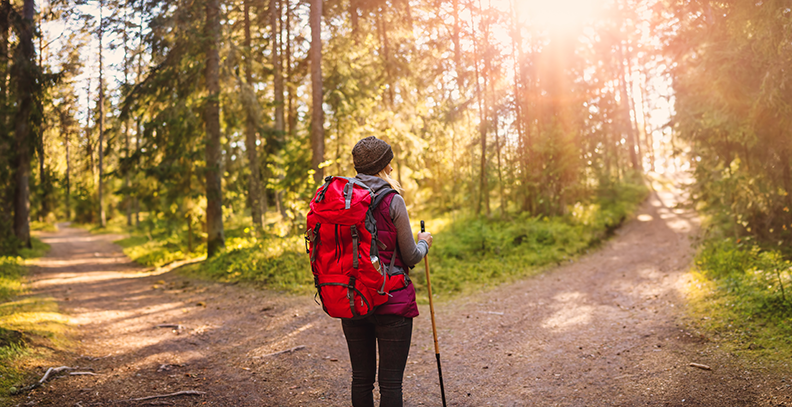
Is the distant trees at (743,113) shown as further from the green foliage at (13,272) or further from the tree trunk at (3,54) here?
the tree trunk at (3,54)

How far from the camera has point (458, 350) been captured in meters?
5.95

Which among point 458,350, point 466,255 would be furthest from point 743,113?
point 458,350

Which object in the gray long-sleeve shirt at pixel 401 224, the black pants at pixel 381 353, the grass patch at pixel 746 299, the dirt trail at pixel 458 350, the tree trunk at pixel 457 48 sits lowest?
the dirt trail at pixel 458 350

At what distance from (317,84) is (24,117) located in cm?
1137

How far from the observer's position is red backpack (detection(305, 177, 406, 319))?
8.32 feet

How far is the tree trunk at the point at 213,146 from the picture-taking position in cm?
1380

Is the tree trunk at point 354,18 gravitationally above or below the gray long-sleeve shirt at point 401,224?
above

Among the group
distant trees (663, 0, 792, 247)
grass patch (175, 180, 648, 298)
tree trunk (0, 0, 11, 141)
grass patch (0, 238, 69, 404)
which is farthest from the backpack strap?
tree trunk (0, 0, 11, 141)

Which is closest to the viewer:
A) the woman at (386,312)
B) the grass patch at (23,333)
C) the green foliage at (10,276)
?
the woman at (386,312)

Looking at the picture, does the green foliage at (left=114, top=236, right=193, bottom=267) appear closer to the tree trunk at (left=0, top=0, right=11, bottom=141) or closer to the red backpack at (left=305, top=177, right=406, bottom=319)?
the tree trunk at (left=0, top=0, right=11, bottom=141)

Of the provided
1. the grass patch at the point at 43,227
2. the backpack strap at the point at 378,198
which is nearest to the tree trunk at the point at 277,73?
the backpack strap at the point at 378,198

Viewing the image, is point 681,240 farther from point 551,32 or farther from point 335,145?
point 335,145

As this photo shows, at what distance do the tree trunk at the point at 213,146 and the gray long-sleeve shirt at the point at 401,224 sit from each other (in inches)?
483

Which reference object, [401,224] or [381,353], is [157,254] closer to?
[381,353]
